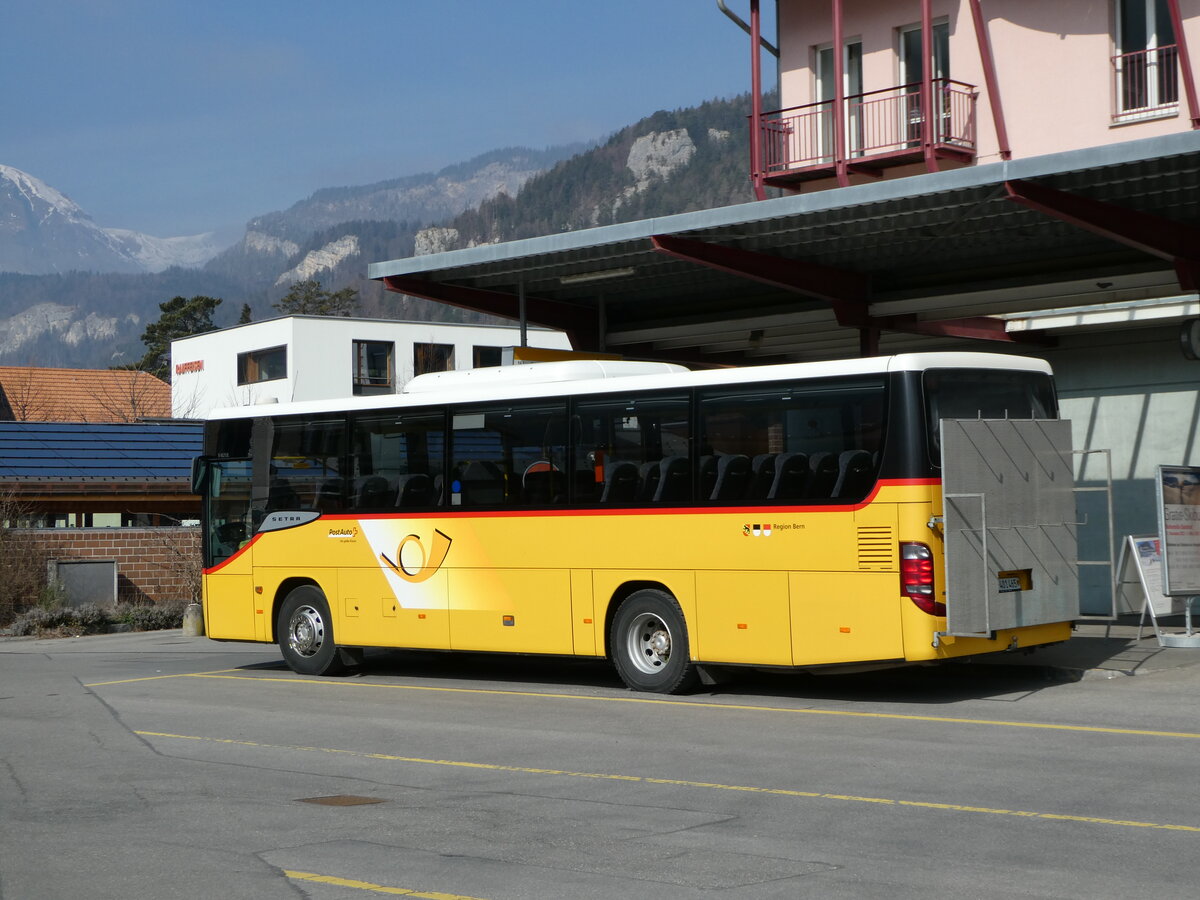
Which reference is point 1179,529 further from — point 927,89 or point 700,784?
point 927,89

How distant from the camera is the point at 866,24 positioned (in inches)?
1025

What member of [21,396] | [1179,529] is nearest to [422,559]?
[1179,529]

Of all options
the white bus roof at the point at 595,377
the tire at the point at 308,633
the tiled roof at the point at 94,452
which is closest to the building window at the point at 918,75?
the white bus roof at the point at 595,377

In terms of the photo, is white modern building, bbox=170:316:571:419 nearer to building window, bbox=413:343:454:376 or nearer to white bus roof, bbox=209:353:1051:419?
building window, bbox=413:343:454:376

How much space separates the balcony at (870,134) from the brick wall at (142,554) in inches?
517

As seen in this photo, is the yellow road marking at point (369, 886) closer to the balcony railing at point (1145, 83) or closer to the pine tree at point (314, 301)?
the balcony railing at point (1145, 83)

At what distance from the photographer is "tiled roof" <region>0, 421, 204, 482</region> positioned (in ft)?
98.1

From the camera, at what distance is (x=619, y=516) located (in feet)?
48.8

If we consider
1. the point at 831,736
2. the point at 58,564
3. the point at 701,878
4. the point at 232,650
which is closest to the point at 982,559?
the point at 831,736

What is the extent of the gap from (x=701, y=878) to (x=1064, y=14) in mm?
19885

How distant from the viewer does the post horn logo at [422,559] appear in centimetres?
1639

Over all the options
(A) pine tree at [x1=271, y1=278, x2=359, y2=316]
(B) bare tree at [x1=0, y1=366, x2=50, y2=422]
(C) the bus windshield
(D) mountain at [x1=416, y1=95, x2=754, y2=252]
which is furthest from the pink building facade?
(D) mountain at [x1=416, y1=95, x2=754, y2=252]

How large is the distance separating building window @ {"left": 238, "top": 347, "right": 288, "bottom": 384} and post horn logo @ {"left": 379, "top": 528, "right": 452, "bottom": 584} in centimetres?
5110

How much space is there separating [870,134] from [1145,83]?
4695mm
